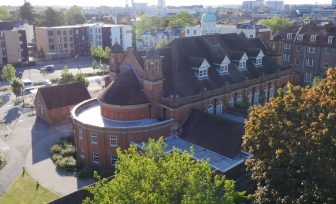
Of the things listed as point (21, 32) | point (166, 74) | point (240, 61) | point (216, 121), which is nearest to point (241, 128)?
point (216, 121)

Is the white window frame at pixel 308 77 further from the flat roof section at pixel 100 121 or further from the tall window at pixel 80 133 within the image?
the tall window at pixel 80 133

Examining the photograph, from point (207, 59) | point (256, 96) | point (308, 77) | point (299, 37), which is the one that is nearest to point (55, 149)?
point (207, 59)

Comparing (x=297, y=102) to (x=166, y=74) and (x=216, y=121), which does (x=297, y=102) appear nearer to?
(x=216, y=121)

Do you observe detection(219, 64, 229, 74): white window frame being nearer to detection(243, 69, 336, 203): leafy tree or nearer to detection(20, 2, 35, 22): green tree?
detection(243, 69, 336, 203): leafy tree

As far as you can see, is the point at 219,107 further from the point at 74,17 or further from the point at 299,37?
the point at 74,17

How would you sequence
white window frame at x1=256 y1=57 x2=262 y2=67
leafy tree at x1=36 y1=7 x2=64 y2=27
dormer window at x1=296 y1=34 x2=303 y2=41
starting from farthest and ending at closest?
leafy tree at x1=36 y1=7 x2=64 y2=27, dormer window at x1=296 y1=34 x2=303 y2=41, white window frame at x1=256 y1=57 x2=262 y2=67

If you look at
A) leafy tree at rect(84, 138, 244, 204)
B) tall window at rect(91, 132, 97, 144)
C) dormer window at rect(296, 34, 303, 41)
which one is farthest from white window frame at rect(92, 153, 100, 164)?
dormer window at rect(296, 34, 303, 41)
